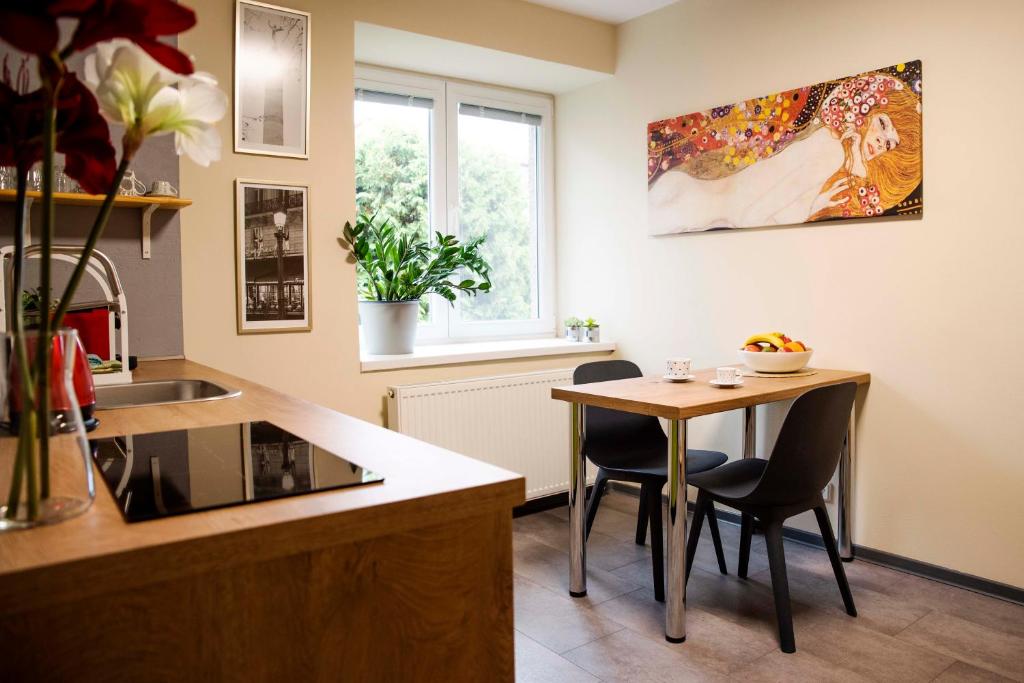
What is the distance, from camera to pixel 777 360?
9.47 ft

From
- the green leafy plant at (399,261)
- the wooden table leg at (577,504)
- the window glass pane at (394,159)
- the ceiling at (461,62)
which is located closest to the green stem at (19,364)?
the wooden table leg at (577,504)

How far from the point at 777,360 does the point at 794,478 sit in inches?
25.3

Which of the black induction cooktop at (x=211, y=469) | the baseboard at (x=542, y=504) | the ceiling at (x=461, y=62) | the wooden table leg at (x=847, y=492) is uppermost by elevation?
the ceiling at (x=461, y=62)

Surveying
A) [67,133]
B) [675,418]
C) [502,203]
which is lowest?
[675,418]

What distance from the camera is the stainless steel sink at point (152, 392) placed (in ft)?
6.79

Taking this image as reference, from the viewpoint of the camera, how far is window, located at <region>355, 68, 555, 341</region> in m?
3.76

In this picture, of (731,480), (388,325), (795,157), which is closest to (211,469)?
(731,480)

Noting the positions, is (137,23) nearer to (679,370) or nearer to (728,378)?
(728,378)

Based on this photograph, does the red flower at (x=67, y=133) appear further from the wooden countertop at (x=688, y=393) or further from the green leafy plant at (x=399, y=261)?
the green leafy plant at (x=399, y=261)

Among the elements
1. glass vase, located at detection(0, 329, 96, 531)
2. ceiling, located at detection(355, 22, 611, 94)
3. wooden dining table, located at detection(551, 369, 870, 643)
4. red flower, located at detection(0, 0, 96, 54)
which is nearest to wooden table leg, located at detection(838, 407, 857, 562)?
wooden dining table, located at detection(551, 369, 870, 643)

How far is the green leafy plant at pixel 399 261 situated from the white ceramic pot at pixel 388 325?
41 mm

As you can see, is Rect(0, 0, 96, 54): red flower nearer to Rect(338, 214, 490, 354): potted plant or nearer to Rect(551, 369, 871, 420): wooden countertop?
Rect(551, 369, 871, 420): wooden countertop

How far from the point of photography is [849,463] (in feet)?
9.89

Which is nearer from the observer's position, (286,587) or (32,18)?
(32,18)
